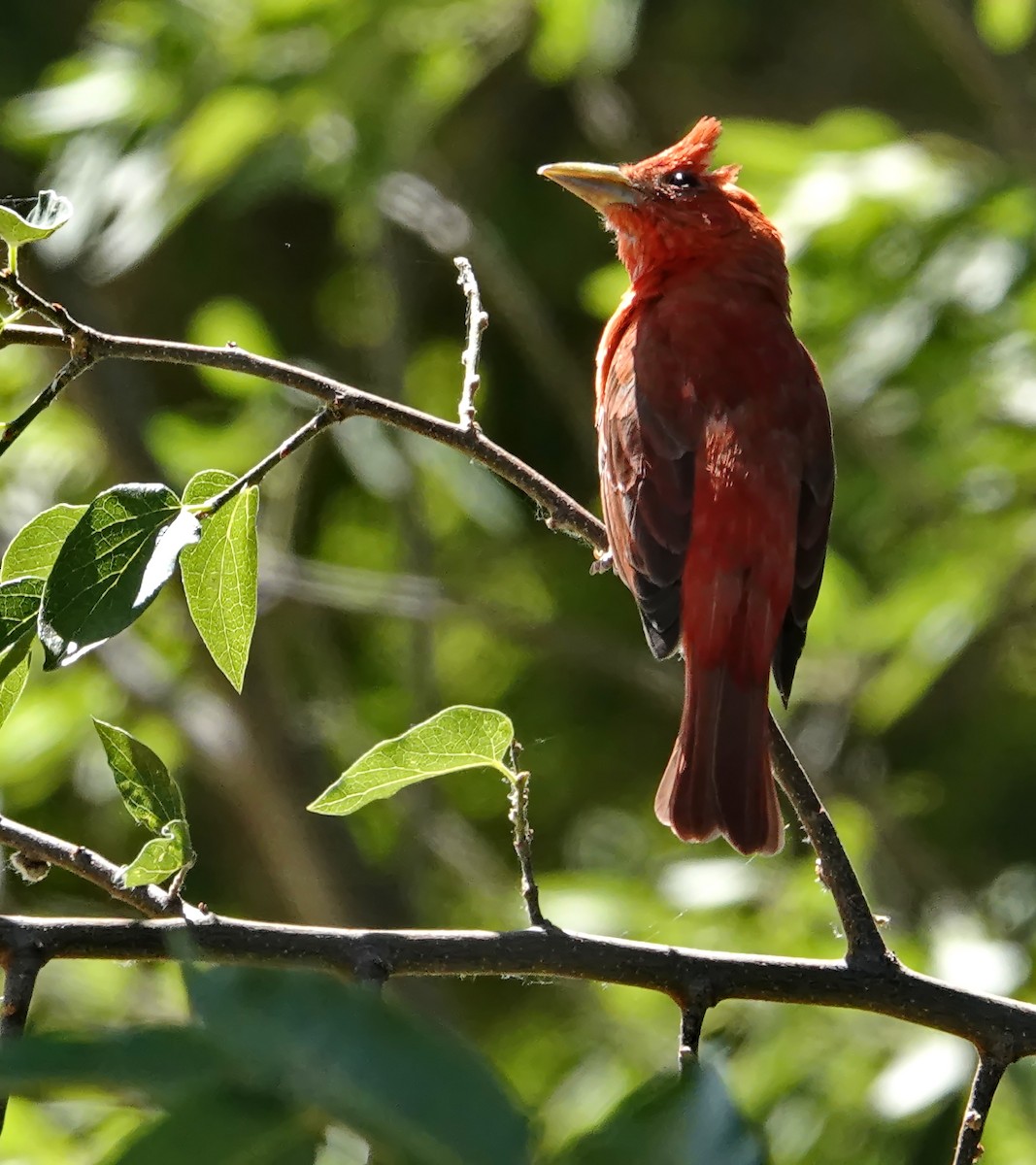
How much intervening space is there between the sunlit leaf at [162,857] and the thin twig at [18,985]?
0.10 metres

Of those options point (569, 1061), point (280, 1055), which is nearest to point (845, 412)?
point (569, 1061)

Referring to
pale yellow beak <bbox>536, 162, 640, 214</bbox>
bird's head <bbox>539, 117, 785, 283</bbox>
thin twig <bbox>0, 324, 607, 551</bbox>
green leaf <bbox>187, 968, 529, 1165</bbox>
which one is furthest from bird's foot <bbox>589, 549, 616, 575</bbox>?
green leaf <bbox>187, 968, 529, 1165</bbox>

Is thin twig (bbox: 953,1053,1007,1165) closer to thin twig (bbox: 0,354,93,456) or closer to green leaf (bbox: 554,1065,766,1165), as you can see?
green leaf (bbox: 554,1065,766,1165)

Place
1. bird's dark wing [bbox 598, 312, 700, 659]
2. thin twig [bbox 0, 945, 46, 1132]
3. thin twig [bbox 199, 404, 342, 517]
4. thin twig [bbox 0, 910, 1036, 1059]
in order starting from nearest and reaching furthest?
thin twig [bbox 0, 945, 46, 1132]
thin twig [bbox 0, 910, 1036, 1059]
thin twig [bbox 199, 404, 342, 517]
bird's dark wing [bbox 598, 312, 700, 659]

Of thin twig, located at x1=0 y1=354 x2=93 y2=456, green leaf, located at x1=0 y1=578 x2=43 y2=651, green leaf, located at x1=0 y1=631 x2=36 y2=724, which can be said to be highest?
thin twig, located at x1=0 y1=354 x2=93 y2=456

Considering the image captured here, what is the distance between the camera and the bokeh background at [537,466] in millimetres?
4129

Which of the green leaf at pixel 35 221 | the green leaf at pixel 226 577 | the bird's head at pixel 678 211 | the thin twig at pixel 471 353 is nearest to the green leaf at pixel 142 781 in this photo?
the green leaf at pixel 226 577

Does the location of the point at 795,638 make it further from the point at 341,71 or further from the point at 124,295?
the point at 124,295

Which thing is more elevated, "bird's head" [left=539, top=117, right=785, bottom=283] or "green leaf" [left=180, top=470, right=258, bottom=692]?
"bird's head" [left=539, top=117, right=785, bottom=283]

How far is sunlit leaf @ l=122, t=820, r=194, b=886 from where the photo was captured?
1.50 m

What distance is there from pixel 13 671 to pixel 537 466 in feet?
16.4

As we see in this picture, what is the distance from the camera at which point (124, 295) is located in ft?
22.5

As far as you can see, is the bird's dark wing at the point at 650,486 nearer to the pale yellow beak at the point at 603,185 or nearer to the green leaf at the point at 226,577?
the pale yellow beak at the point at 603,185

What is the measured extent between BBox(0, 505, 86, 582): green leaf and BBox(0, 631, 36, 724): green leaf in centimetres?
7
